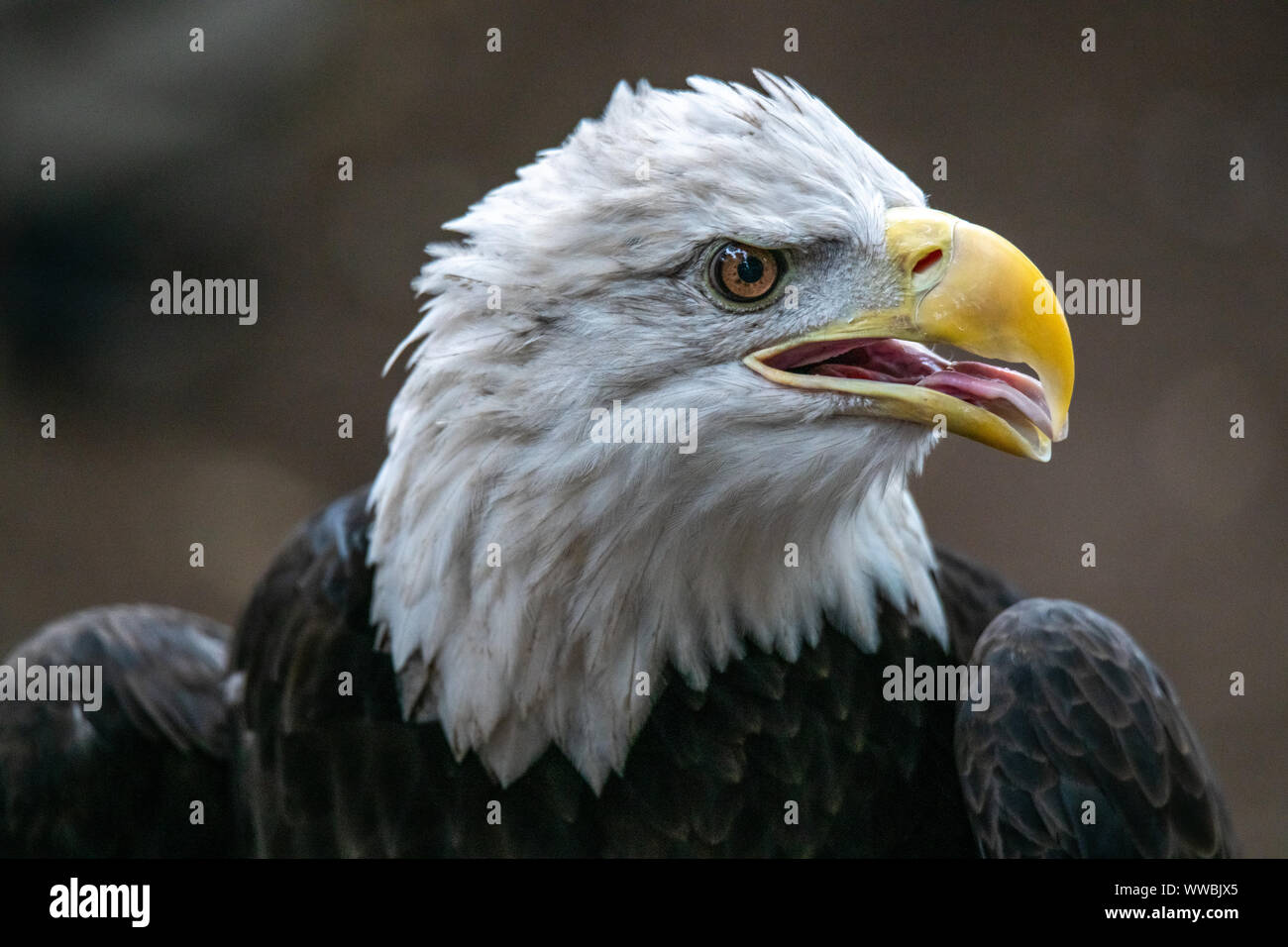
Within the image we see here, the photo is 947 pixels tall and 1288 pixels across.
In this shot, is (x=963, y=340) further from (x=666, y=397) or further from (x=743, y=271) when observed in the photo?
(x=666, y=397)

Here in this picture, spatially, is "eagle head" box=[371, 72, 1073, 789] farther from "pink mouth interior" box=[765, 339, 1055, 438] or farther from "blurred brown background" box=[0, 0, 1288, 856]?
"blurred brown background" box=[0, 0, 1288, 856]

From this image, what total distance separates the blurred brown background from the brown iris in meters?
4.17

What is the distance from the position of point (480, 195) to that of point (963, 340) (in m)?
4.72

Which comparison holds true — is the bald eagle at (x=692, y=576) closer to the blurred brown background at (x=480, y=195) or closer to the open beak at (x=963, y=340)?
the open beak at (x=963, y=340)

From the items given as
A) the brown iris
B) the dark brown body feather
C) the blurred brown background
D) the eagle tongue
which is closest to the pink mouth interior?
the eagle tongue

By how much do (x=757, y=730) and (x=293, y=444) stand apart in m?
4.87

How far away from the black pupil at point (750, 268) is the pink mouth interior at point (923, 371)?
130 mm

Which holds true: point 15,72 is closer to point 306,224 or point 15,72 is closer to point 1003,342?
point 306,224

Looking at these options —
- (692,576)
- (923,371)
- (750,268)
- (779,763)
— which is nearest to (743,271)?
(750,268)

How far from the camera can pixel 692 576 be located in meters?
2.11

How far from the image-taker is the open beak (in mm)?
1890

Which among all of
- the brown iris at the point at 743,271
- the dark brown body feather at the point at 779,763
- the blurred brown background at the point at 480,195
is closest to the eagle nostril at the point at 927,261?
the brown iris at the point at 743,271

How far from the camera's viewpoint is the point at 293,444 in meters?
6.57
